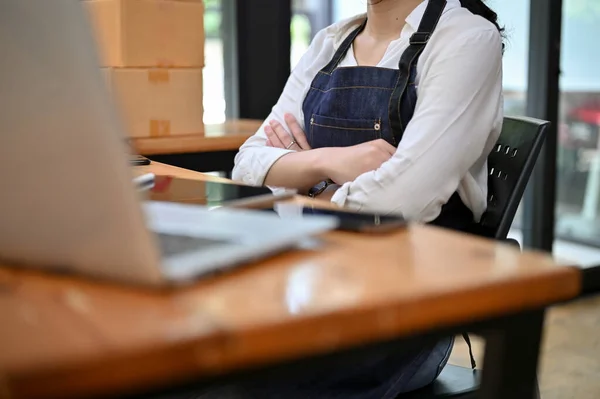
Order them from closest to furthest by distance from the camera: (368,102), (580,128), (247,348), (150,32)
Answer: (247,348) < (368,102) < (150,32) < (580,128)

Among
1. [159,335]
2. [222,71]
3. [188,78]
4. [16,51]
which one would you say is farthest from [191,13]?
[159,335]

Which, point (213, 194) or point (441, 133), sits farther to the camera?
point (441, 133)

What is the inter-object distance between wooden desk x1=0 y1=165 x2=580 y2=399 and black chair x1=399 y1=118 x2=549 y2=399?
58 centimetres

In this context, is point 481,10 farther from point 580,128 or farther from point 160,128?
point 580,128

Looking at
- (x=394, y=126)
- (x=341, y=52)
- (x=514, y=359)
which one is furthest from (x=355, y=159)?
(x=514, y=359)

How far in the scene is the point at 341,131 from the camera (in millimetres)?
1534

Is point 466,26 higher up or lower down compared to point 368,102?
higher up

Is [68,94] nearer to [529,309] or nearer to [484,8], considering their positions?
[529,309]

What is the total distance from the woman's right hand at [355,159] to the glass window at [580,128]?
7.48 feet

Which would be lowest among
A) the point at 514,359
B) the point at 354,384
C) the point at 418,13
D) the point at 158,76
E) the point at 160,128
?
the point at 354,384

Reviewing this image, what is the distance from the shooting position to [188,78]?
2238 millimetres

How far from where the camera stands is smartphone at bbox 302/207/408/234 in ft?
2.33

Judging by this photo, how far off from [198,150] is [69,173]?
165 centimetres

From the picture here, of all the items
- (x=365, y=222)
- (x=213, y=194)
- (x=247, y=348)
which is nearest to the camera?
(x=247, y=348)
